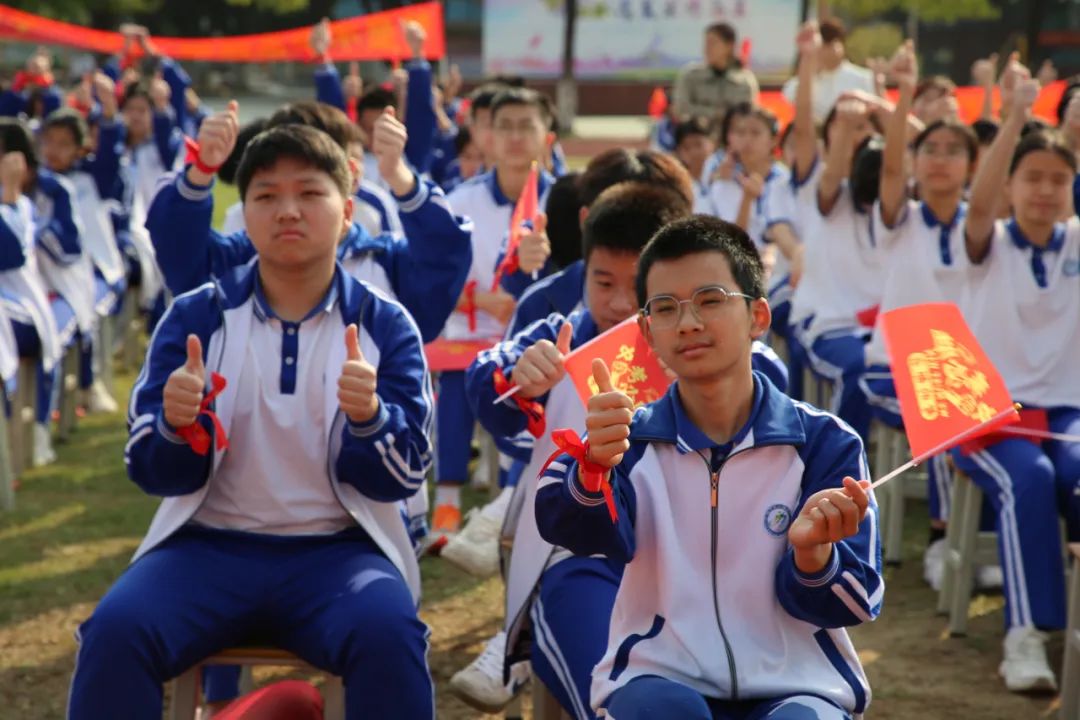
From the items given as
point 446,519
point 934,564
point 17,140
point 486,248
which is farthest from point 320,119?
point 17,140

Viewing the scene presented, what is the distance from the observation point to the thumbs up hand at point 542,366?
3150 mm

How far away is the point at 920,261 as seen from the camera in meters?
5.58

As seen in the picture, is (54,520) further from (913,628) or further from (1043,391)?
(1043,391)

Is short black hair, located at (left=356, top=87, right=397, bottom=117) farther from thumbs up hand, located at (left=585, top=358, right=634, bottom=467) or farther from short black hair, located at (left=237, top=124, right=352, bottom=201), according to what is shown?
thumbs up hand, located at (left=585, top=358, right=634, bottom=467)

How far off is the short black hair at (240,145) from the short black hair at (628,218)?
1.34m

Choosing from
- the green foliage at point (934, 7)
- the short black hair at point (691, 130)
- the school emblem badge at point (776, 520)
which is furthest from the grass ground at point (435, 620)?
the green foliage at point (934, 7)

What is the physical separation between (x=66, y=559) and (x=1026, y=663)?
357 cm

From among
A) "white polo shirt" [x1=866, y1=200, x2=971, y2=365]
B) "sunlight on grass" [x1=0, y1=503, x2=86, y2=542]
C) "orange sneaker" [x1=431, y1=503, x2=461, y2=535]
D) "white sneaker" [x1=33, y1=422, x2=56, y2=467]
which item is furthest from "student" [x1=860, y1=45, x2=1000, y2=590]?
"white sneaker" [x1=33, y1=422, x2=56, y2=467]

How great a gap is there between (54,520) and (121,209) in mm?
3078

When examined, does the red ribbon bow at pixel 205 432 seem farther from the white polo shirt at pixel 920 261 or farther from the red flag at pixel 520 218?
the white polo shirt at pixel 920 261

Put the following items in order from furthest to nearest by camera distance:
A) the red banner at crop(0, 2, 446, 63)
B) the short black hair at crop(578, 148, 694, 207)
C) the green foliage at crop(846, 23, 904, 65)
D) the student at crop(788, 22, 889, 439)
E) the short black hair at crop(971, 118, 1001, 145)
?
the green foliage at crop(846, 23, 904, 65) < the red banner at crop(0, 2, 446, 63) < the short black hair at crop(971, 118, 1001, 145) < the student at crop(788, 22, 889, 439) < the short black hair at crop(578, 148, 694, 207)

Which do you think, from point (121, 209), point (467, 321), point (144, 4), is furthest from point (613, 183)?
point (144, 4)

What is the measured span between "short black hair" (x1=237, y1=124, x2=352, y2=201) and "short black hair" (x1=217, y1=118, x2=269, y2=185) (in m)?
1.01

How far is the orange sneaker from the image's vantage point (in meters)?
5.63
